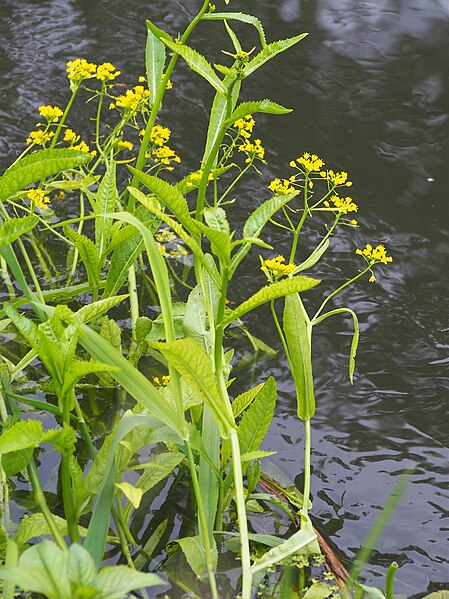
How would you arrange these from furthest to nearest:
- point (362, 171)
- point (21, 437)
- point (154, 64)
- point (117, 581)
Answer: point (362, 171)
point (154, 64)
point (21, 437)
point (117, 581)

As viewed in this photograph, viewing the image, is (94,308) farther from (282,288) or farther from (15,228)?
(282,288)

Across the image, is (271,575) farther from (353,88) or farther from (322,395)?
(353,88)

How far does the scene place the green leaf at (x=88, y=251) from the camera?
1.41m

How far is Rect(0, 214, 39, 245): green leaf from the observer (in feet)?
3.84

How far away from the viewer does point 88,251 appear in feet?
4.78

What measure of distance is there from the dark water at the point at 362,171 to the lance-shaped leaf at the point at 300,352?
11.1 inches

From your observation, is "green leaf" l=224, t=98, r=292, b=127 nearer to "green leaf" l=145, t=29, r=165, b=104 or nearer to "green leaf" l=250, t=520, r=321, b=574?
"green leaf" l=145, t=29, r=165, b=104

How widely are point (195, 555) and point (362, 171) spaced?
1543mm

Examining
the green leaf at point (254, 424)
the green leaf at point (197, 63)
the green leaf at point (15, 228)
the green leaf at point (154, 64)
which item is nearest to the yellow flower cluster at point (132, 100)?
the green leaf at point (154, 64)

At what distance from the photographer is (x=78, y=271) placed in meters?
2.03

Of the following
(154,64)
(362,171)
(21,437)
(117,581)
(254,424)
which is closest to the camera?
(117,581)

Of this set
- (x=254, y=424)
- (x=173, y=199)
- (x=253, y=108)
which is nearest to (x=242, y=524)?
(x=254, y=424)

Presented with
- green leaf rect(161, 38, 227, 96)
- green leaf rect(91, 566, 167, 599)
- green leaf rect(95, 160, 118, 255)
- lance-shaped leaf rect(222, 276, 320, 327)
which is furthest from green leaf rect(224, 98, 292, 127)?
green leaf rect(91, 566, 167, 599)

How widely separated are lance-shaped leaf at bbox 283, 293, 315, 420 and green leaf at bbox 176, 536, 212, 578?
27cm
